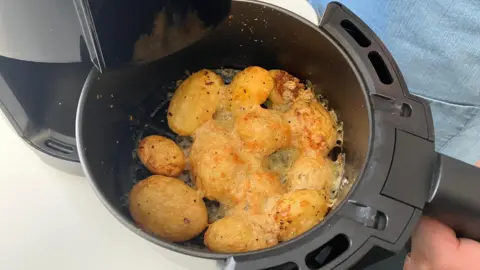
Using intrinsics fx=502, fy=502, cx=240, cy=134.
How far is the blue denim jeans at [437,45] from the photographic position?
0.67 meters

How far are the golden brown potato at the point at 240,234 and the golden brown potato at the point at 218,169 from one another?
36mm

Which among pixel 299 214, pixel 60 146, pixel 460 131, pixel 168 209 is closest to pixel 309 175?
pixel 299 214

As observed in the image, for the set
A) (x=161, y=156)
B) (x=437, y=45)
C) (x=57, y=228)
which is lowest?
(x=57, y=228)

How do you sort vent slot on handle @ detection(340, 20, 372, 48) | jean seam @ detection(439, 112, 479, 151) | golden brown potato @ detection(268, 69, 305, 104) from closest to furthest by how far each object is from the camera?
1. vent slot on handle @ detection(340, 20, 372, 48)
2. golden brown potato @ detection(268, 69, 305, 104)
3. jean seam @ detection(439, 112, 479, 151)

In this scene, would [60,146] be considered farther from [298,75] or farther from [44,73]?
[298,75]

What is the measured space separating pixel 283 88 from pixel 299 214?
186mm

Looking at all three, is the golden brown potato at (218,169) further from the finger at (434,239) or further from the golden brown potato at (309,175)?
the finger at (434,239)

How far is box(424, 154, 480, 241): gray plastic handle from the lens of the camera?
0.44 meters

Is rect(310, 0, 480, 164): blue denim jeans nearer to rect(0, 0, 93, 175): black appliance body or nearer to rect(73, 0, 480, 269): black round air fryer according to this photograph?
rect(73, 0, 480, 269): black round air fryer

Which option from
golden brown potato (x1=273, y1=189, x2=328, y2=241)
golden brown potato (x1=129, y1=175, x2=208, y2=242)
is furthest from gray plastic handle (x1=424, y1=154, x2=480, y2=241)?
golden brown potato (x1=129, y1=175, x2=208, y2=242)

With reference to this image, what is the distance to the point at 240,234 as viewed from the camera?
0.52m

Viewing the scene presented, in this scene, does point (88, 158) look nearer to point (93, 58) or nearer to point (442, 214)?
point (93, 58)

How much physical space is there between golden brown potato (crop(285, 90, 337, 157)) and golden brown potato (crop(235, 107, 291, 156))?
1 cm

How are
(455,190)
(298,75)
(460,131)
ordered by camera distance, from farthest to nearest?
(460,131) < (298,75) < (455,190)
